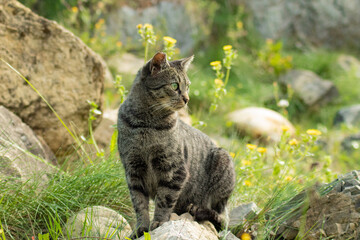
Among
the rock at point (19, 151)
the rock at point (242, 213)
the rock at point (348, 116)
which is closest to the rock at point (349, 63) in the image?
the rock at point (348, 116)

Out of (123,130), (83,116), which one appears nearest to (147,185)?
(123,130)

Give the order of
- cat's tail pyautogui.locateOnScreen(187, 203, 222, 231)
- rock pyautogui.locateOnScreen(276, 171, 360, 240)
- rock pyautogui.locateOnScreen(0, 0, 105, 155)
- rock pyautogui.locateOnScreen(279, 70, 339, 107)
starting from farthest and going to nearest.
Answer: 1. rock pyautogui.locateOnScreen(279, 70, 339, 107)
2. rock pyautogui.locateOnScreen(0, 0, 105, 155)
3. cat's tail pyautogui.locateOnScreen(187, 203, 222, 231)
4. rock pyautogui.locateOnScreen(276, 171, 360, 240)

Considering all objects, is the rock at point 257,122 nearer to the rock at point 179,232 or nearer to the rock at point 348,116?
the rock at point 348,116

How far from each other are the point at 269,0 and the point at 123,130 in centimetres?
885

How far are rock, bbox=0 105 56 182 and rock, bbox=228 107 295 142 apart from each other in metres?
3.39

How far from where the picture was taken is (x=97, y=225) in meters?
2.44

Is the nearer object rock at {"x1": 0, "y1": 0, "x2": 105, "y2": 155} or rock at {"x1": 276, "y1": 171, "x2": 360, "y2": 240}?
rock at {"x1": 276, "y1": 171, "x2": 360, "y2": 240}

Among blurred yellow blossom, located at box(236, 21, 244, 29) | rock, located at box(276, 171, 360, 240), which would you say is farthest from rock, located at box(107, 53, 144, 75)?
rock, located at box(276, 171, 360, 240)

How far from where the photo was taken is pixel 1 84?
348cm

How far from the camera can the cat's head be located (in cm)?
270

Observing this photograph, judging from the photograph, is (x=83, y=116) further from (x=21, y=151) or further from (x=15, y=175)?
(x=15, y=175)

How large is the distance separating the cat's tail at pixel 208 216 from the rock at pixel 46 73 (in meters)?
1.50

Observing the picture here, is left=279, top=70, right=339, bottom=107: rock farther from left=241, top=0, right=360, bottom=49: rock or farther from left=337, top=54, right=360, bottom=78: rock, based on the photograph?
left=241, top=0, right=360, bottom=49: rock

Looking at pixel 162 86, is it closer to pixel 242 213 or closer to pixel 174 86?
pixel 174 86
